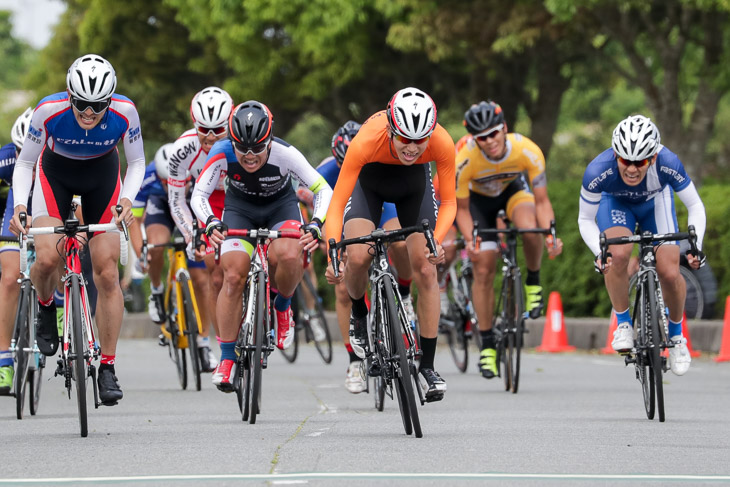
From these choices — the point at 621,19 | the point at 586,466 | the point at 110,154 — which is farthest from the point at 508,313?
the point at 621,19

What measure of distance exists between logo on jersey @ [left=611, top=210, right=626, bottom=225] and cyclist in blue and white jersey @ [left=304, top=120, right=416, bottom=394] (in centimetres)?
156

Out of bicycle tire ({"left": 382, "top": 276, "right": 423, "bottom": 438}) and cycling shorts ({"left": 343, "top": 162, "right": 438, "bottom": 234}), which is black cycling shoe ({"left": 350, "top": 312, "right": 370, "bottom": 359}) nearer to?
cycling shorts ({"left": 343, "top": 162, "right": 438, "bottom": 234})

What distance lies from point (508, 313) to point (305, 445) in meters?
4.67

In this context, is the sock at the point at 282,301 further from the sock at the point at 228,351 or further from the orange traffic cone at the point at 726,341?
the orange traffic cone at the point at 726,341

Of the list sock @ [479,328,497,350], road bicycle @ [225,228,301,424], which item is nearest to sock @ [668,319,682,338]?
sock @ [479,328,497,350]

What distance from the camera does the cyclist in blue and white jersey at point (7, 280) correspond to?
10594 millimetres

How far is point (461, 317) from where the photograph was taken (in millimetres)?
15062

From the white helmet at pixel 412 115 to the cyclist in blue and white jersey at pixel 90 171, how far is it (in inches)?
69.2

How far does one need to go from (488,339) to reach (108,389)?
4603 millimetres

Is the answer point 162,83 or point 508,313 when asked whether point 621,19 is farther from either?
point 162,83

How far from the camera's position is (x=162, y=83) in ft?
120

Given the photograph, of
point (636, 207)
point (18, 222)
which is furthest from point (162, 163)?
point (636, 207)

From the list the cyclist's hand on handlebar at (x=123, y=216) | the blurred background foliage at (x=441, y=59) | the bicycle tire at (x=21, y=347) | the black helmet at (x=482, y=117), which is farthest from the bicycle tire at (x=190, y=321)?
the blurred background foliage at (x=441, y=59)

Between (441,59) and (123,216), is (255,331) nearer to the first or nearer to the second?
(123,216)
